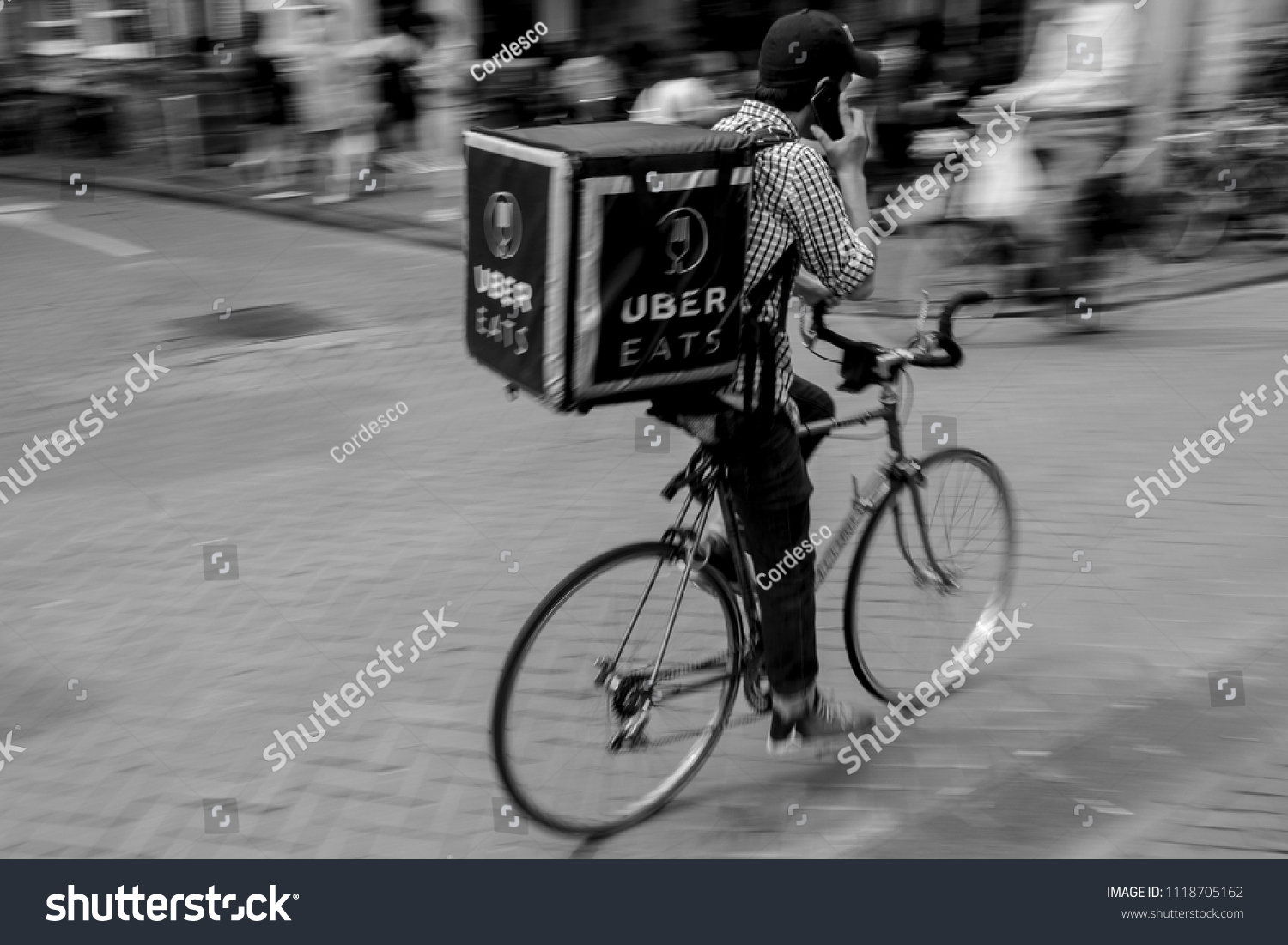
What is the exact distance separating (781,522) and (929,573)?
3.27 feet

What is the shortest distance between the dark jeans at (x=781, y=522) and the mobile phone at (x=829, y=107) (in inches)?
25.0

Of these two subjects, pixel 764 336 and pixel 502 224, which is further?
pixel 764 336

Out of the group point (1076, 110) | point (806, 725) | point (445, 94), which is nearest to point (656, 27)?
point (445, 94)

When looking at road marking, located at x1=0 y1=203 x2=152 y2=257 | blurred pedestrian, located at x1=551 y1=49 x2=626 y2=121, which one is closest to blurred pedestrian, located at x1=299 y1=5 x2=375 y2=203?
blurred pedestrian, located at x1=551 y1=49 x2=626 y2=121

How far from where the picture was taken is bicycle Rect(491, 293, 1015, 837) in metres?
3.30

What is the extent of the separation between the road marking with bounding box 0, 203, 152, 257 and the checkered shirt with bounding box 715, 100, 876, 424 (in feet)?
31.1

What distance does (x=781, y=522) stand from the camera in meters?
3.39

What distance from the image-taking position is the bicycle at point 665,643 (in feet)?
10.8

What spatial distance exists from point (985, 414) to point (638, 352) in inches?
171

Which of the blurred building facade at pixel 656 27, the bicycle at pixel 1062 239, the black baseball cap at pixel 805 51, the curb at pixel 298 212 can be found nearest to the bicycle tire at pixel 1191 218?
the bicycle at pixel 1062 239

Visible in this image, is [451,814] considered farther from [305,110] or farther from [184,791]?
[305,110]

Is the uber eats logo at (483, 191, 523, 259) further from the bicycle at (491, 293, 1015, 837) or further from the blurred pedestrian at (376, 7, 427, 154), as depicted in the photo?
the blurred pedestrian at (376, 7, 427, 154)

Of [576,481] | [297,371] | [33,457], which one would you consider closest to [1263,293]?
[576,481]

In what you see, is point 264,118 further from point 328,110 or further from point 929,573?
point 929,573
